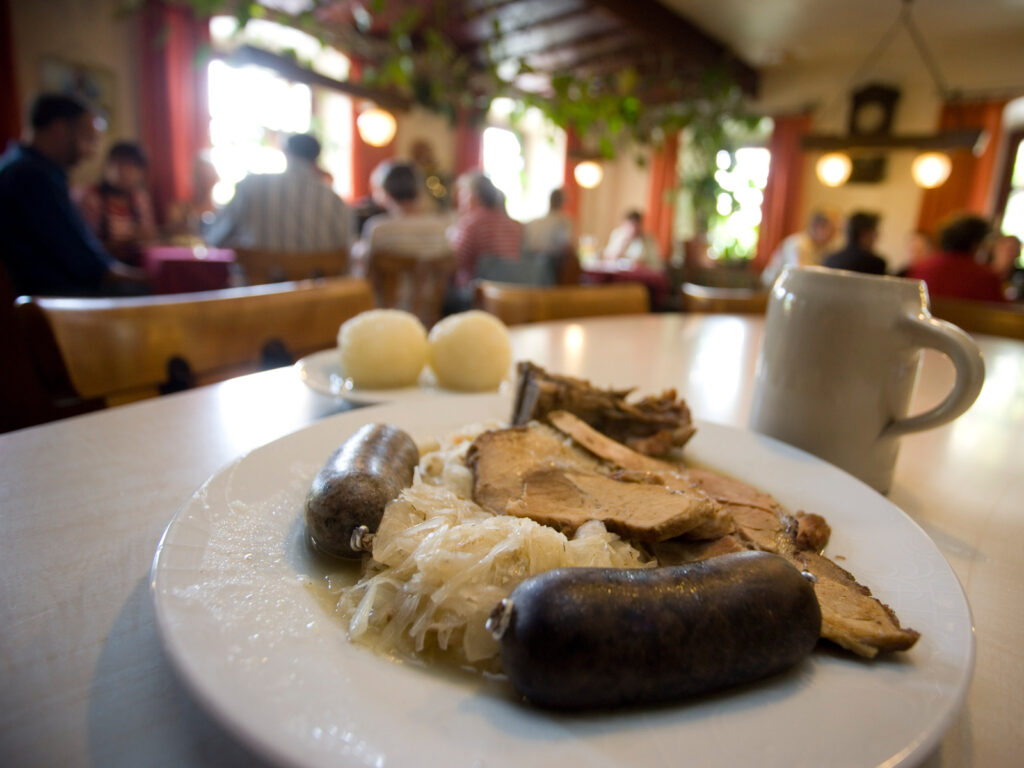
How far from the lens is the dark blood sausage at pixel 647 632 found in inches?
20.3

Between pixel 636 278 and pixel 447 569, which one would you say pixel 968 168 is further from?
pixel 447 569

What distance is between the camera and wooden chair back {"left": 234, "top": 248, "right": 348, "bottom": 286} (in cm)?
354

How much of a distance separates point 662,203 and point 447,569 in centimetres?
1440

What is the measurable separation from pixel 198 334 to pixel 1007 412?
2375 mm

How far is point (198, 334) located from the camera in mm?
1733

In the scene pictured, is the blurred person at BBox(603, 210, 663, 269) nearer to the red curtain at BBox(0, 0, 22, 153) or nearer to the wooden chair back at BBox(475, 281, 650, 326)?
the wooden chair back at BBox(475, 281, 650, 326)

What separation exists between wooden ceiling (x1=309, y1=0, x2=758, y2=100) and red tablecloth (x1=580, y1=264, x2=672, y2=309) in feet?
8.57

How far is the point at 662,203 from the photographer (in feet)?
45.6

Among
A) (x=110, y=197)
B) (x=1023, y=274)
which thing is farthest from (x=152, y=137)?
(x=1023, y=274)

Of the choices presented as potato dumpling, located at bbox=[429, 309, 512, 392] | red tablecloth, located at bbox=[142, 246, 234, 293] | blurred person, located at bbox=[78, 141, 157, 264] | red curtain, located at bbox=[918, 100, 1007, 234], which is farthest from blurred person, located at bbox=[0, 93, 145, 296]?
red curtain, located at bbox=[918, 100, 1007, 234]

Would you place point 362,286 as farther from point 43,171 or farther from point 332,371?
point 43,171

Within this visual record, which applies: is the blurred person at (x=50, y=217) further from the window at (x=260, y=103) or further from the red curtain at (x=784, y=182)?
the red curtain at (x=784, y=182)

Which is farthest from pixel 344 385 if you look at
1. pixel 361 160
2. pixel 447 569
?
pixel 361 160

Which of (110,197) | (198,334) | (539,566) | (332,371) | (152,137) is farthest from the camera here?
(152,137)
